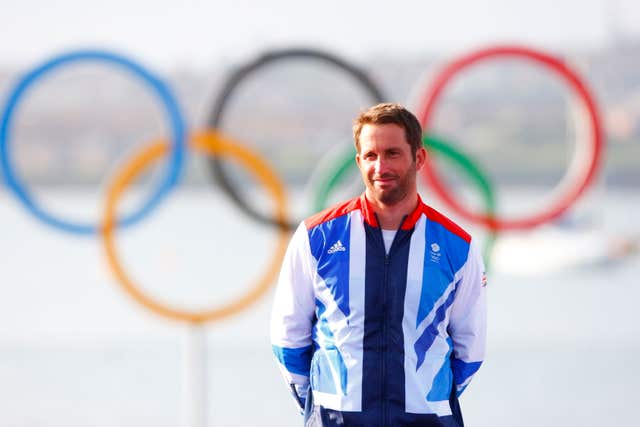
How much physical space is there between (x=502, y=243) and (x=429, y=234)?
105 ft

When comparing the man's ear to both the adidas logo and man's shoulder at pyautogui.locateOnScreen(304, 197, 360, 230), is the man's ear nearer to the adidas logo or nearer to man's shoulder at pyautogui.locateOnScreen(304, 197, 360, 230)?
man's shoulder at pyautogui.locateOnScreen(304, 197, 360, 230)

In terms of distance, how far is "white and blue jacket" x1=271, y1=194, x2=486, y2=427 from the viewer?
3133 millimetres

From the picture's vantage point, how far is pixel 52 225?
7094 millimetres

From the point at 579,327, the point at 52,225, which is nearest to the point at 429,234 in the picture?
the point at 52,225

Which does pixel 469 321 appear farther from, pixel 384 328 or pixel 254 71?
→ pixel 254 71

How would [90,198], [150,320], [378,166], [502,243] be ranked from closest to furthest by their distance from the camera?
[378,166] → [150,320] → [502,243] → [90,198]

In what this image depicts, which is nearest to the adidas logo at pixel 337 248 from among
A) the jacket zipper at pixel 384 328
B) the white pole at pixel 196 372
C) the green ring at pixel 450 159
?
the jacket zipper at pixel 384 328

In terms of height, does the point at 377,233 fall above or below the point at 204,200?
below

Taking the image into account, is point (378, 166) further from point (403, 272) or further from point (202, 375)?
point (202, 375)

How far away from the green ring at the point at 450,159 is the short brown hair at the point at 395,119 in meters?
3.86

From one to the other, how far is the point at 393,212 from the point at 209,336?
2437cm

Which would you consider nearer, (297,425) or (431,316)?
(431,316)

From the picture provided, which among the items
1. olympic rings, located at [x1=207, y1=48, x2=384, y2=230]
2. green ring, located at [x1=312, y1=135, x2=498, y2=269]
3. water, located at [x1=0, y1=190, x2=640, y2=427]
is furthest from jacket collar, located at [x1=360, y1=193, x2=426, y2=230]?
water, located at [x1=0, y1=190, x2=640, y2=427]

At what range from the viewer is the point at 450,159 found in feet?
23.9
